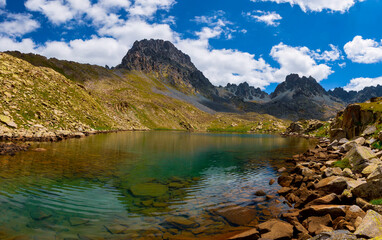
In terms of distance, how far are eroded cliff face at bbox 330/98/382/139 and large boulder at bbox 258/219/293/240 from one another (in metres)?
36.0

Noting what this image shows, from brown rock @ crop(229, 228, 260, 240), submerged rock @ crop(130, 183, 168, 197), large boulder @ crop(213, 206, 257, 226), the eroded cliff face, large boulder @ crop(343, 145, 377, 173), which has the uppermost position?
the eroded cliff face

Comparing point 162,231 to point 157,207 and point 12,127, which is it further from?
point 12,127

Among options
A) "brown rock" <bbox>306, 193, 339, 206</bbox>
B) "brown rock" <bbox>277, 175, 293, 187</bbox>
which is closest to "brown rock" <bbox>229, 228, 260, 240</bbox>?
"brown rock" <bbox>306, 193, 339, 206</bbox>

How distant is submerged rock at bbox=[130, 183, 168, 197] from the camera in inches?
768

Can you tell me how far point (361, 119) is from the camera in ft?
157

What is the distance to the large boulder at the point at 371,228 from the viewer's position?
8.56m

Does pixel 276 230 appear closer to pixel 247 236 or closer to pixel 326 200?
pixel 247 236

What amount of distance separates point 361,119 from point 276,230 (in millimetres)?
50549

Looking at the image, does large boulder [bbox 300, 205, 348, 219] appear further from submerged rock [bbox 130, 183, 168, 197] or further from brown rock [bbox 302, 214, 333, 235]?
submerged rock [bbox 130, 183, 168, 197]

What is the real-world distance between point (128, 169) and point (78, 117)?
80.1 meters

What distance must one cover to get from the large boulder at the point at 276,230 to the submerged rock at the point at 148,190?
10.3 metres

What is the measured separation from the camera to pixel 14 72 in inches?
3236

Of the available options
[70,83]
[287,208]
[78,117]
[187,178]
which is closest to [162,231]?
[287,208]

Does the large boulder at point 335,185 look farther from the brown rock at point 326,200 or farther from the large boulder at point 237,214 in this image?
the large boulder at point 237,214
